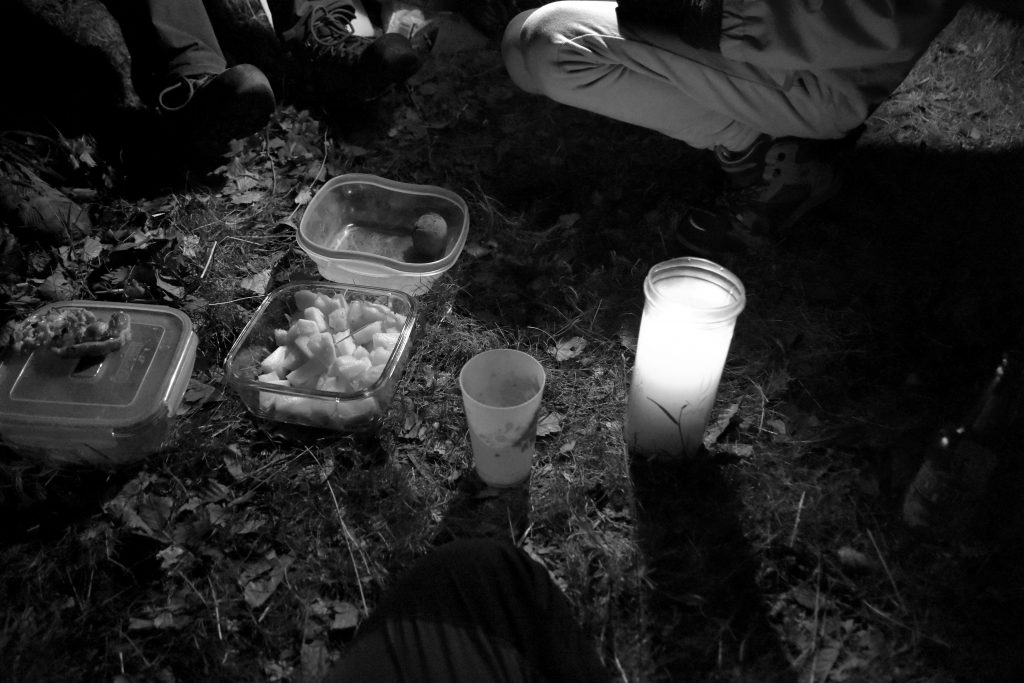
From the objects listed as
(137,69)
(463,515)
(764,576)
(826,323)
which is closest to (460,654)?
(463,515)

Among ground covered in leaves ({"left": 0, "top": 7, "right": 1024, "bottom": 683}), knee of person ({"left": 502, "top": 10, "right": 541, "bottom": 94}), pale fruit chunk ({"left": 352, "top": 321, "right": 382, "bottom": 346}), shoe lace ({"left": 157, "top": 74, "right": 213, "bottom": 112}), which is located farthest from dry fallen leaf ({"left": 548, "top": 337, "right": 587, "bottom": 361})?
shoe lace ({"left": 157, "top": 74, "right": 213, "bottom": 112})

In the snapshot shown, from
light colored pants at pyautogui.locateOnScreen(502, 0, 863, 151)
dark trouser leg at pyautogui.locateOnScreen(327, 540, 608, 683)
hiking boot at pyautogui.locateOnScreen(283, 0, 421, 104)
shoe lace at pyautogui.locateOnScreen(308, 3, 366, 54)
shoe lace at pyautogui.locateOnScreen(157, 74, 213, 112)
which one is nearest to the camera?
dark trouser leg at pyautogui.locateOnScreen(327, 540, 608, 683)

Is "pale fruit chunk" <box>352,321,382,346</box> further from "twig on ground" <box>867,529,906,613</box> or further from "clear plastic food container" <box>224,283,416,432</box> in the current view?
"twig on ground" <box>867,529,906,613</box>

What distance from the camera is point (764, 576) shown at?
1.96 metres

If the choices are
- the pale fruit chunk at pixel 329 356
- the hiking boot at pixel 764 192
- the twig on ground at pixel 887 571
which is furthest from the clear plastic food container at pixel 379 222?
the twig on ground at pixel 887 571

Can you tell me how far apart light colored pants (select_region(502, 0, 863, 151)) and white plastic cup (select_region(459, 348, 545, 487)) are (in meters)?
1.31

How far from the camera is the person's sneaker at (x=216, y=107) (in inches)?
119

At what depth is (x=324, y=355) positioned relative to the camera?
2.35 metres

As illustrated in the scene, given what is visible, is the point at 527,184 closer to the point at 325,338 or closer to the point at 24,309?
the point at 325,338

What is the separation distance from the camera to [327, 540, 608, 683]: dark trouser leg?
150 centimetres

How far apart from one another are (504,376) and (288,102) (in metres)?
2.54

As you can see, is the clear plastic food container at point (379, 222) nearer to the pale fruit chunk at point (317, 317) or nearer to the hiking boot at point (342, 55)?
the pale fruit chunk at point (317, 317)

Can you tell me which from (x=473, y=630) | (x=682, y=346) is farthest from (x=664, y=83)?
(x=473, y=630)

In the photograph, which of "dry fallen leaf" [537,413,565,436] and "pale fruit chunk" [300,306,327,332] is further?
"pale fruit chunk" [300,306,327,332]
